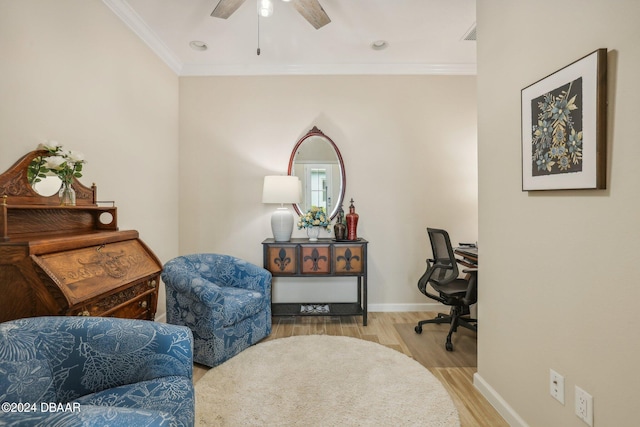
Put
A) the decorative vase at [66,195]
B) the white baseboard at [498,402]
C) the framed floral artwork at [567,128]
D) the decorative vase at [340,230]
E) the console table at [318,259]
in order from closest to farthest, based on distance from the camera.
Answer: the framed floral artwork at [567,128] < the white baseboard at [498,402] < the decorative vase at [66,195] < the console table at [318,259] < the decorative vase at [340,230]

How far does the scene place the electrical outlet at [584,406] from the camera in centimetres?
126

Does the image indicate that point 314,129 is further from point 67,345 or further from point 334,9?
point 67,345

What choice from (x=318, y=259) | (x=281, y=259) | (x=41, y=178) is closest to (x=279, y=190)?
(x=281, y=259)

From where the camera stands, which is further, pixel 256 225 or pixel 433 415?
pixel 256 225

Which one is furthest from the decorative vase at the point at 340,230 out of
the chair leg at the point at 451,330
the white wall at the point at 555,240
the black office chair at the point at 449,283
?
the white wall at the point at 555,240

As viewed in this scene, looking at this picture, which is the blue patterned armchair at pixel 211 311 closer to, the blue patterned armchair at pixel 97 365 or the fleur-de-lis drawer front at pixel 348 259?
the fleur-de-lis drawer front at pixel 348 259

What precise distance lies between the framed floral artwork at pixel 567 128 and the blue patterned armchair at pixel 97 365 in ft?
5.69

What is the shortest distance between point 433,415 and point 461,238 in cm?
228

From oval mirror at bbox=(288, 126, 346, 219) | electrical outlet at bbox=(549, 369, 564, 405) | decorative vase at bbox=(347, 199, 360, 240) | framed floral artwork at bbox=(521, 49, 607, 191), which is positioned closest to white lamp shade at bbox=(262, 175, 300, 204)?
→ oval mirror at bbox=(288, 126, 346, 219)

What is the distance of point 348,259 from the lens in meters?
3.29

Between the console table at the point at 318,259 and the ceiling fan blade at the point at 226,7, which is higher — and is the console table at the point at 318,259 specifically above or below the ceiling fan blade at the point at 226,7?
below

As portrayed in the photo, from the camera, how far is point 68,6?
2.06 meters

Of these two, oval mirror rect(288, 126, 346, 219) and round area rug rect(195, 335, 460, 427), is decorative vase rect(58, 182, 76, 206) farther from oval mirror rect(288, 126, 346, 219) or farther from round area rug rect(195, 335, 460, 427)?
oval mirror rect(288, 126, 346, 219)

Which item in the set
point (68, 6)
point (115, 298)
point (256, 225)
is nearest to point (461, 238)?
point (256, 225)
